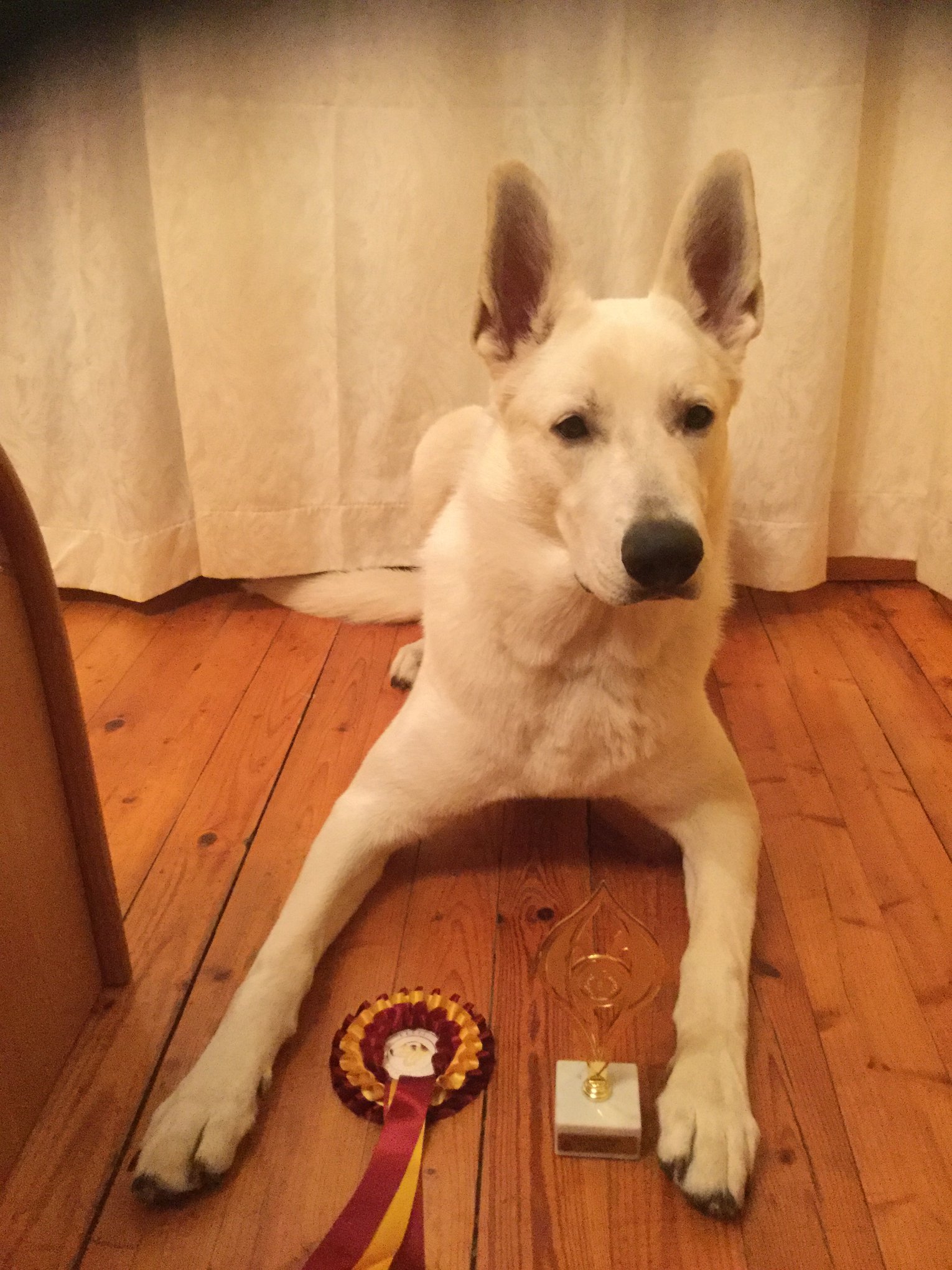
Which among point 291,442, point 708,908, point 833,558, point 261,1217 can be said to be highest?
point 291,442

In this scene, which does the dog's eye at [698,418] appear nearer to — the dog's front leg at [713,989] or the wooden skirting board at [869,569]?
the dog's front leg at [713,989]

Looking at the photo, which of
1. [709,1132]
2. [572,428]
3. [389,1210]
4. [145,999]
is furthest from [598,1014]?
[572,428]

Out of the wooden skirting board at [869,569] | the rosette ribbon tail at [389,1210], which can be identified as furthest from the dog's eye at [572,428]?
the wooden skirting board at [869,569]

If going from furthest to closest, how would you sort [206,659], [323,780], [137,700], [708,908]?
[206,659]
[137,700]
[323,780]
[708,908]

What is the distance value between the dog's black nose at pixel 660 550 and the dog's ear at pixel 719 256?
0.47 m

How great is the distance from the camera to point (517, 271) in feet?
4.64

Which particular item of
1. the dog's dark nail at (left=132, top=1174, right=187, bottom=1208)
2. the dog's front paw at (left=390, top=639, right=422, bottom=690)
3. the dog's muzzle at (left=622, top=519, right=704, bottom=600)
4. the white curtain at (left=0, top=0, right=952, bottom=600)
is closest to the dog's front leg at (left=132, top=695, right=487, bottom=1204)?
the dog's dark nail at (left=132, top=1174, right=187, bottom=1208)

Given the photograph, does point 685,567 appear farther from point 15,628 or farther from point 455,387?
point 455,387

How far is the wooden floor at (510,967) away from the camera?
1.06 metres

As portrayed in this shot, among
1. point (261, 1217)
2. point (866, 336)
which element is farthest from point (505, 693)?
point (866, 336)

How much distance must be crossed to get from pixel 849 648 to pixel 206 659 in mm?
1696

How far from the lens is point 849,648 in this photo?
2.42 metres

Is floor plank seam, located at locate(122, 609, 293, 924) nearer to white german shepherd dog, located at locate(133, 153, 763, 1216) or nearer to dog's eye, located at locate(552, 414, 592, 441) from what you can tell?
white german shepherd dog, located at locate(133, 153, 763, 1216)

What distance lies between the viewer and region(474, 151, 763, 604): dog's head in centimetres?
118
